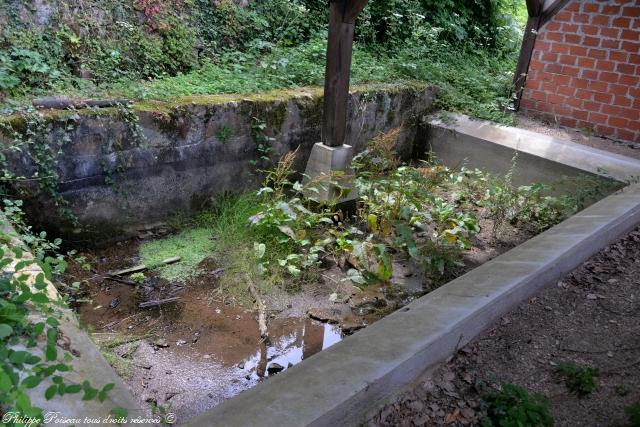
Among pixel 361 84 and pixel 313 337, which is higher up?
pixel 361 84

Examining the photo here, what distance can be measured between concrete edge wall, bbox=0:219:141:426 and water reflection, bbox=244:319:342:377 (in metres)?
1.30

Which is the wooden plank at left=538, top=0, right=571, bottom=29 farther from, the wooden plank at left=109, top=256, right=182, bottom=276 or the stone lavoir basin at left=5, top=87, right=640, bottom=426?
the wooden plank at left=109, top=256, right=182, bottom=276

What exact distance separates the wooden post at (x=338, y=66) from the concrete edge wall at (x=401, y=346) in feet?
7.85

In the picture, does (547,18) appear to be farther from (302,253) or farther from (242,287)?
(242,287)

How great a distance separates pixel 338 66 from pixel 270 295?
95.3 inches

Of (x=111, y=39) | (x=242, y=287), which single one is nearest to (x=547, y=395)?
(x=242, y=287)

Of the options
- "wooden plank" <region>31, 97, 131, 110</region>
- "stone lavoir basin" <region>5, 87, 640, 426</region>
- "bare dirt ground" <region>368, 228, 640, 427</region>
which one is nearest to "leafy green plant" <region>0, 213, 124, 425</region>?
"stone lavoir basin" <region>5, 87, 640, 426</region>

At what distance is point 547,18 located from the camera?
715 cm

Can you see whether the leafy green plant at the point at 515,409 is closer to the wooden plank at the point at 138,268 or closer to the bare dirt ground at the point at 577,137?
the wooden plank at the point at 138,268

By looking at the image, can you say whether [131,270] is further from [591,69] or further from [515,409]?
[591,69]

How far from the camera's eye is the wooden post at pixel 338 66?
15.7ft

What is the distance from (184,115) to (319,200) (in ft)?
5.30

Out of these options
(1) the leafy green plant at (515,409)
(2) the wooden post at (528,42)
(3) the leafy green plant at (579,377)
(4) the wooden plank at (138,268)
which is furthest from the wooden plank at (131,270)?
(2) the wooden post at (528,42)

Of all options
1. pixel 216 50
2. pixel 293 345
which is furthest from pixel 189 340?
pixel 216 50
